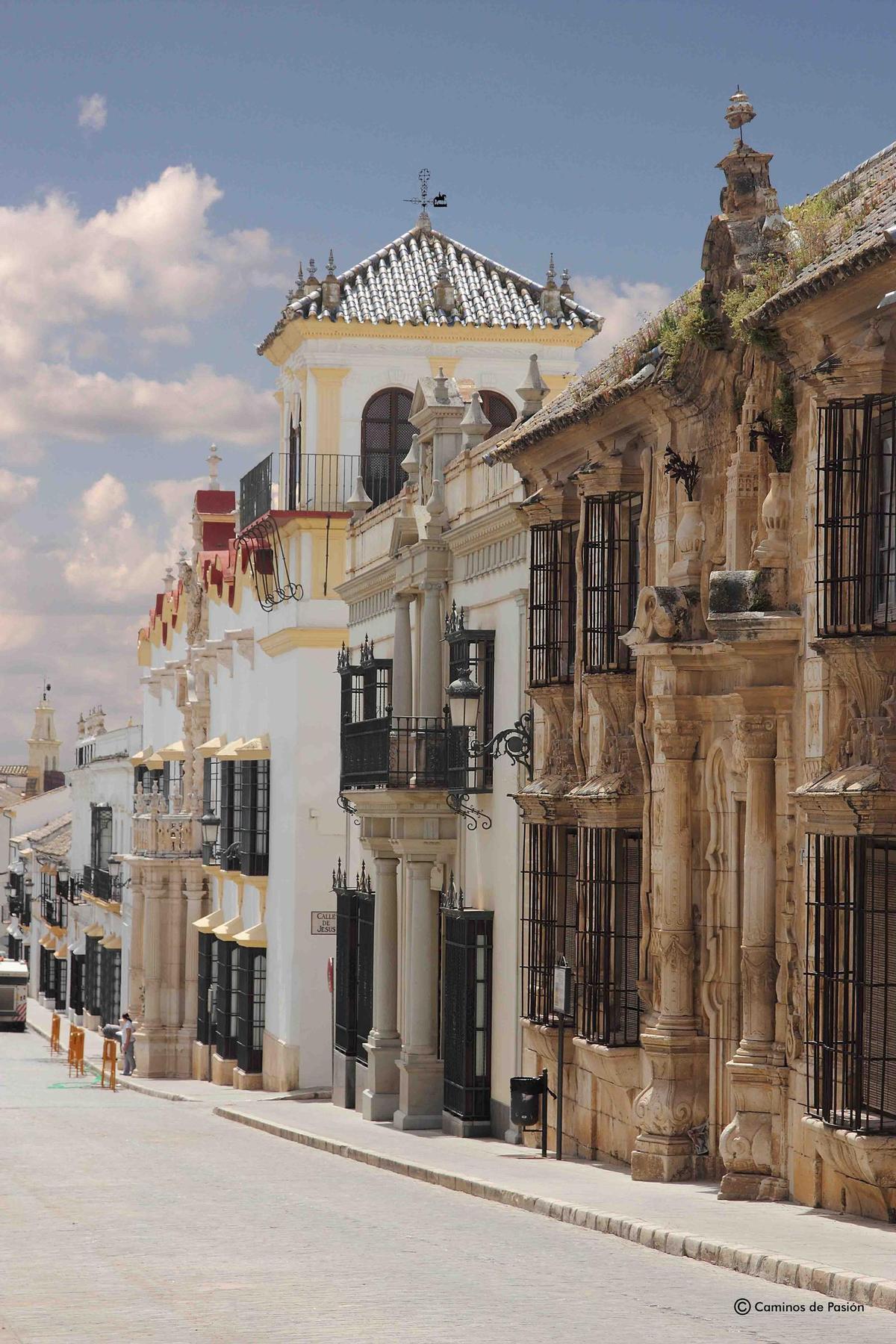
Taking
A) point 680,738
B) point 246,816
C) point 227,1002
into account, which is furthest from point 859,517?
point 227,1002

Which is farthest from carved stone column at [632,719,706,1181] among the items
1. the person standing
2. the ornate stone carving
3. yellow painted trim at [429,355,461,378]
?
the person standing

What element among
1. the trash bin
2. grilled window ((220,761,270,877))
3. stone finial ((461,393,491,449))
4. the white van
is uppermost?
stone finial ((461,393,491,449))

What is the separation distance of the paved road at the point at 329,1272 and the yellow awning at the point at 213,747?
19856 mm

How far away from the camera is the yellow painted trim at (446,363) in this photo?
112 feet

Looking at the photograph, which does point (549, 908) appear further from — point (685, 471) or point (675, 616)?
point (685, 471)

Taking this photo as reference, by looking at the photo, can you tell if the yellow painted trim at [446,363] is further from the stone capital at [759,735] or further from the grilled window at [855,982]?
the grilled window at [855,982]

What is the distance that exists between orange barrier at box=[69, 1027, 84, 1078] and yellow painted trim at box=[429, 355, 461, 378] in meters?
14.3

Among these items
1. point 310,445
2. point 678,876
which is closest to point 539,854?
point 678,876

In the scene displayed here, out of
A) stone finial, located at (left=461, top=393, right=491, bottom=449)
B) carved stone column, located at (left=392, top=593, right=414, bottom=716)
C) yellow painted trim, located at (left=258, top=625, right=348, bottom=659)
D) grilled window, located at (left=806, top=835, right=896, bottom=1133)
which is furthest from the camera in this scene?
yellow painted trim, located at (left=258, top=625, right=348, bottom=659)

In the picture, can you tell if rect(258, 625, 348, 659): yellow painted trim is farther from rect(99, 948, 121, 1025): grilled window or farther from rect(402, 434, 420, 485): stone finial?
rect(99, 948, 121, 1025): grilled window

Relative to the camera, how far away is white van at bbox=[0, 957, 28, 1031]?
62625 millimetres

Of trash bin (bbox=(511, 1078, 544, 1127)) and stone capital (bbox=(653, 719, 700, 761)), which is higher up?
stone capital (bbox=(653, 719, 700, 761))

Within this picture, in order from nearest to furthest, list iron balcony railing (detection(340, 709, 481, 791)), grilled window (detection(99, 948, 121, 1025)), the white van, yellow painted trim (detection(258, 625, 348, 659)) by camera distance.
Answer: iron balcony railing (detection(340, 709, 481, 791)) < yellow painted trim (detection(258, 625, 348, 659)) < grilled window (detection(99, 948, 121, 1025)) < the white van

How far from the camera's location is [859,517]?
13305 mm
